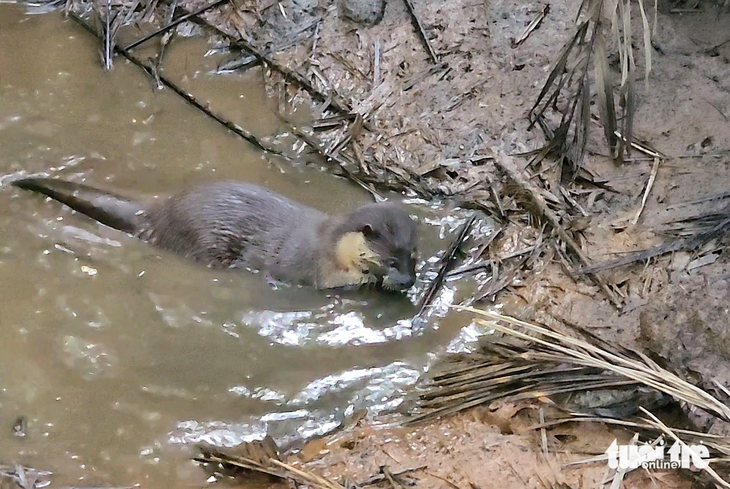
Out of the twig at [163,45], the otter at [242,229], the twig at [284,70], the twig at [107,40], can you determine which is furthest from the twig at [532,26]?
Answer: the twig at [107,40]

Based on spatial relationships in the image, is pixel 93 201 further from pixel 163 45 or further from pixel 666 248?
pixel 666 248

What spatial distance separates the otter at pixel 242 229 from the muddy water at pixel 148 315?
7cm

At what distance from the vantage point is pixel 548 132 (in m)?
4.02

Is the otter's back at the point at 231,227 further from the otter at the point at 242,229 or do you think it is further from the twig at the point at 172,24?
the twig at the point at 172,24

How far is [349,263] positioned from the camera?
3469mm

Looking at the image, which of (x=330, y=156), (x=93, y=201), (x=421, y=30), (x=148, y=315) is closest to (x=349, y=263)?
(x=330, y=156)

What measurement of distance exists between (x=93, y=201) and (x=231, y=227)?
2.25 ft

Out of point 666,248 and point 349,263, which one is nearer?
point 666,248

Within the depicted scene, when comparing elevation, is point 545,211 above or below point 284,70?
below

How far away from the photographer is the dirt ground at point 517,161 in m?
2.67

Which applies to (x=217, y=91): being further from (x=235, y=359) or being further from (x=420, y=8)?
(x=235, y=359)

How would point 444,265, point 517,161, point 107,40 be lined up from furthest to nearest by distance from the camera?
point 107,40 → point 517,161 → point 444,265

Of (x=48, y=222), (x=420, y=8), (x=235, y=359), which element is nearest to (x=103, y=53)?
(x=48, y=222)

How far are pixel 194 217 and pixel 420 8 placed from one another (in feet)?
6.99
